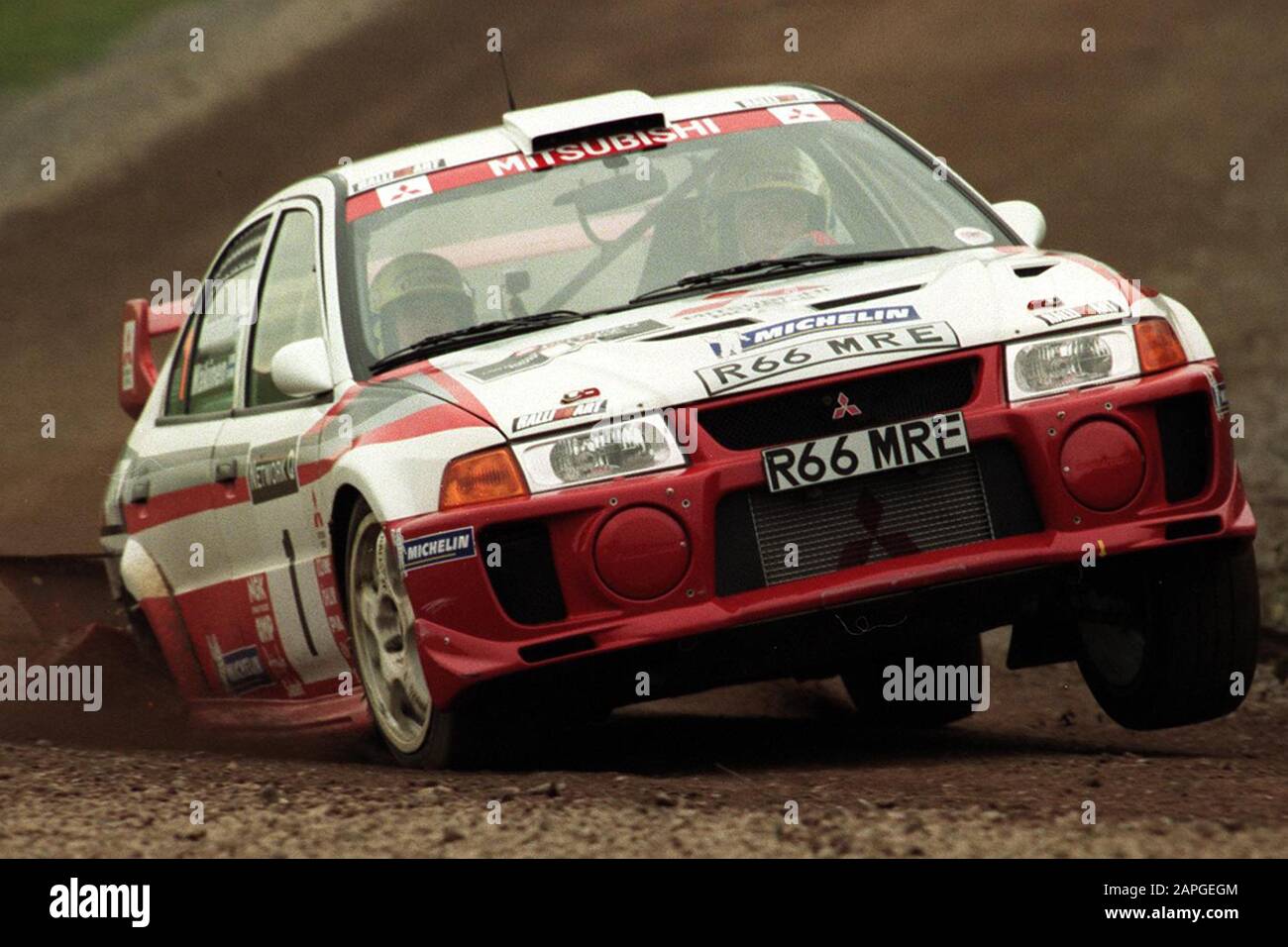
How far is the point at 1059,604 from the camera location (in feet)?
19.7

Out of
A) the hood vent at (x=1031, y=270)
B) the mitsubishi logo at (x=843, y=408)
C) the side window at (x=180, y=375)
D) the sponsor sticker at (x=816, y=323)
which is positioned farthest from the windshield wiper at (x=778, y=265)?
the side window at (x=180, y=375)

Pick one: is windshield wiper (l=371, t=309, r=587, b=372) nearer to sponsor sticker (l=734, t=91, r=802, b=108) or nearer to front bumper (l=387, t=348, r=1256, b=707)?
front bumper (l=387, t=348, r=1256, b=707)

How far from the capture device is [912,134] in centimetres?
1789

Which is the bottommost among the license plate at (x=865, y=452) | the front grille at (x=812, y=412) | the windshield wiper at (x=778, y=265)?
the license plate at (x=865, y=452)

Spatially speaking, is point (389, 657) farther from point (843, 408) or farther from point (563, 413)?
point (843, 408)

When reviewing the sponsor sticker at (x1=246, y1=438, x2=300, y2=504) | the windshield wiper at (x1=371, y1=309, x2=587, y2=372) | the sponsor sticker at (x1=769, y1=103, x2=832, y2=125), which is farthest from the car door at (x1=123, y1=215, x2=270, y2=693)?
the sponsor sticker at (x1=769, y1=103, x2=832, y2=125)

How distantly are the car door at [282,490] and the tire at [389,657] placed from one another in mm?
173

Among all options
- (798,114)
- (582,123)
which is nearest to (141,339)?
(582,123)

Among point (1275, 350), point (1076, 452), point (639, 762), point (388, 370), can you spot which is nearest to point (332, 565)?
point (388, 370)

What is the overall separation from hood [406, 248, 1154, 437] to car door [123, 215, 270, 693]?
151cm

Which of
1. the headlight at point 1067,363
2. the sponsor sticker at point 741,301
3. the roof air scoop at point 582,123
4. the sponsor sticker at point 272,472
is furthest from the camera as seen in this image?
the roof air scoop at point 582,123

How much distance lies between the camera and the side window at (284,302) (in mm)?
6961

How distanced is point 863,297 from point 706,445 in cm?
67

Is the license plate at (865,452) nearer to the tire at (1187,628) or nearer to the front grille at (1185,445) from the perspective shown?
the front grille at (1185,445)
